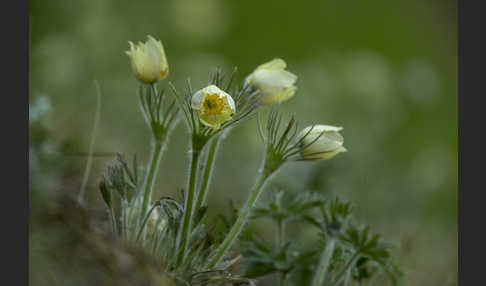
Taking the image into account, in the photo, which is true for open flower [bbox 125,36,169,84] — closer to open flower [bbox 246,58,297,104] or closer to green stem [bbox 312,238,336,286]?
open flower [bbox 246,58,297,104]

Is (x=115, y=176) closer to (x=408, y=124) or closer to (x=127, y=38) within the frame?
(x=127, y=38)

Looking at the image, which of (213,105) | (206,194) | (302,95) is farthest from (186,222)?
(302,95)

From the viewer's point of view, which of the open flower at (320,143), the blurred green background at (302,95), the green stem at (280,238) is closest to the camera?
the open flower at (320,143)

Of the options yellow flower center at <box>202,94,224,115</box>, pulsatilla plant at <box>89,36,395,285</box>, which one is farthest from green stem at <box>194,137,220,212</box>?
yellow flower center at <box>202,94,224,115</box>

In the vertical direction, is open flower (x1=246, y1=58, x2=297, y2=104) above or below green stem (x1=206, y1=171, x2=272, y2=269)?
above

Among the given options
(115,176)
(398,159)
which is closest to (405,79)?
(398,159)

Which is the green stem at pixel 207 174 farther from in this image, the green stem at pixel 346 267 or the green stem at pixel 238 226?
the green stem at pixel 346 267

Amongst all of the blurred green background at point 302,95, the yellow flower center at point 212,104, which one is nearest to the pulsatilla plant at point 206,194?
the yellow flower center at point 212,104
